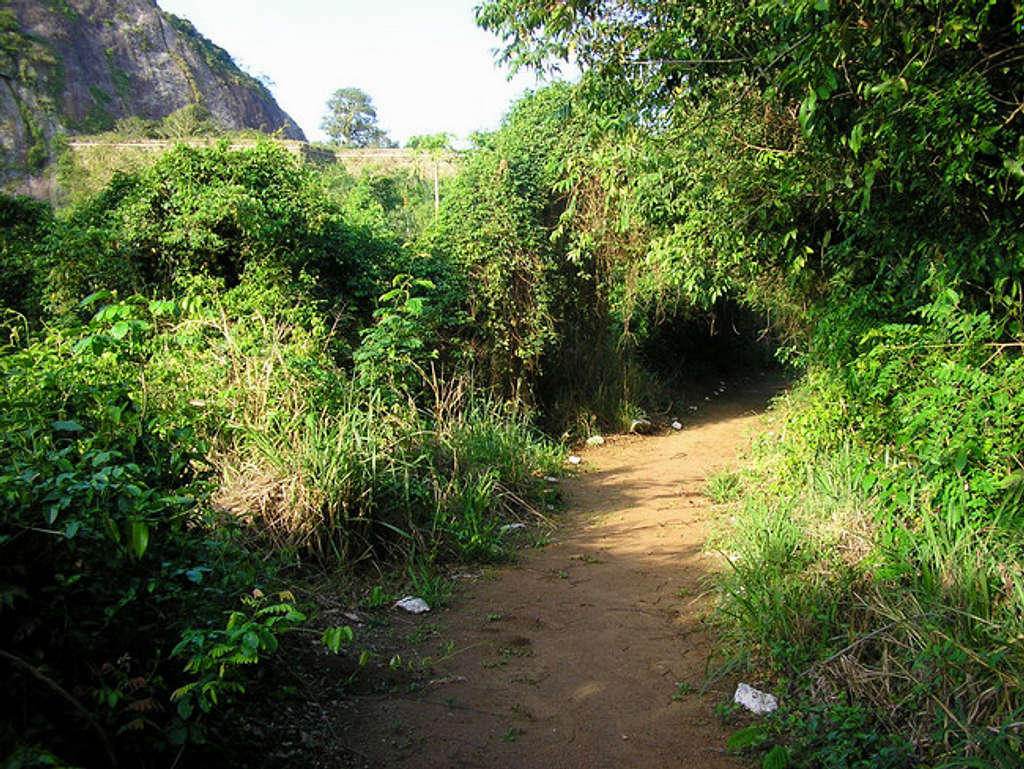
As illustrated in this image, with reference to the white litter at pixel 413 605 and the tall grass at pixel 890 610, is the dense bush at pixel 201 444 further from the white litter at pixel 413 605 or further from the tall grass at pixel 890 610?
the tall grass at pixel 890 610

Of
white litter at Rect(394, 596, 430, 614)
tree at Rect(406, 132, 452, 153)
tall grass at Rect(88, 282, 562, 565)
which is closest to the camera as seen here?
white litter at Rect(394, 596, 430, 614)

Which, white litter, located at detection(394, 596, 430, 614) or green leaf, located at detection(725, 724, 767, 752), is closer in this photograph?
green leaf, located at detection(725, 724, 767, 752)

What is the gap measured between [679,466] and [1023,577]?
6.00 m

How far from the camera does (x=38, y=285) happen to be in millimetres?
7922

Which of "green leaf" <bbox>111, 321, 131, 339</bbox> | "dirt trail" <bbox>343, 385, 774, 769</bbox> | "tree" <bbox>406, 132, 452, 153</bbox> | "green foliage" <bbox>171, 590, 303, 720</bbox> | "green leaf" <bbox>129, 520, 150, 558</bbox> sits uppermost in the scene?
"tree" <bbox>406, 132, 452, 153</bbox>

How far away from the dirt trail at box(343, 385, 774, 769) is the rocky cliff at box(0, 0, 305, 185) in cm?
2214

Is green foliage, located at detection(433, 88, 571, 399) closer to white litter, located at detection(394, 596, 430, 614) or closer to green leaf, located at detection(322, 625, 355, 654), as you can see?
white litter, located at detection(394, 596, 430, 614)

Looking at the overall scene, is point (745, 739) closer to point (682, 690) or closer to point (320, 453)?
point (682, 690)

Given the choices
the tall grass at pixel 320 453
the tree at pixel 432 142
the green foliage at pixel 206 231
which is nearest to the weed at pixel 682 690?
the tall grass at pixel 320 453

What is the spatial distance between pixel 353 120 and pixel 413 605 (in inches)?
2130

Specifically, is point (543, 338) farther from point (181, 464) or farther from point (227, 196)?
point (181, 464)

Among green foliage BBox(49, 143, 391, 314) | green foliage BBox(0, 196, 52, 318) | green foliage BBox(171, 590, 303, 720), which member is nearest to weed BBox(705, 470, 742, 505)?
green foliage BBox(49, 143, 391, 314)

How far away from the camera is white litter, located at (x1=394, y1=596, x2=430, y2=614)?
176 inches

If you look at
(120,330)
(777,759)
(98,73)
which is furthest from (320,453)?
(98,73)
